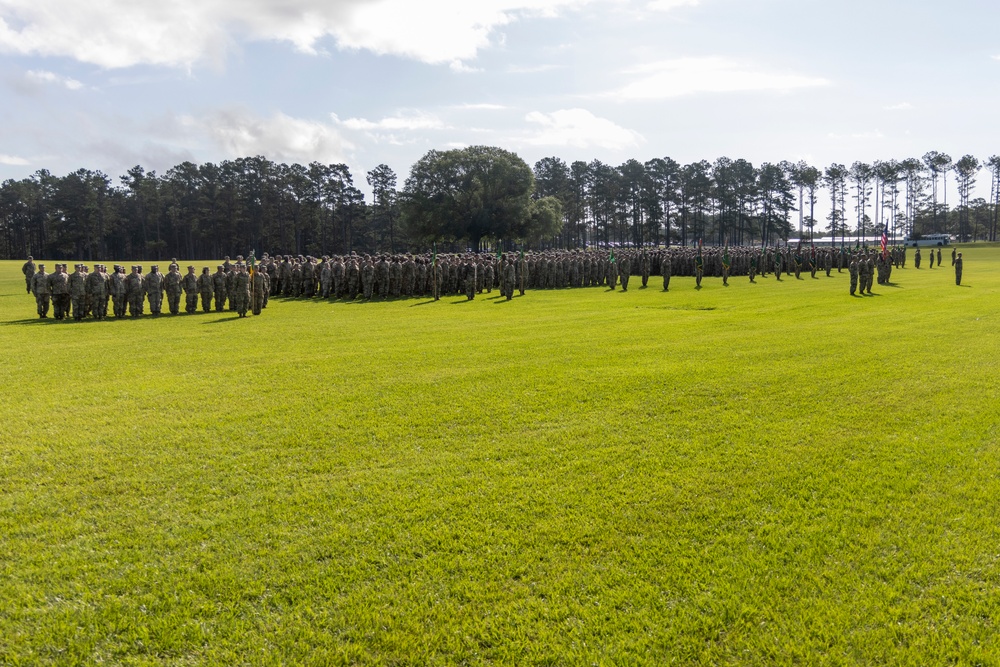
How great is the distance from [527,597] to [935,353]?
459 inches

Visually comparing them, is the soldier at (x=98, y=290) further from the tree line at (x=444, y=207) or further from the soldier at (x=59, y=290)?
the tree line at (x=444, y=207)

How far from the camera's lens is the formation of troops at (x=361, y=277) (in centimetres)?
2047

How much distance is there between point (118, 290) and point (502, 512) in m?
19.3

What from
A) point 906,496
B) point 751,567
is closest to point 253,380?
point 751,567

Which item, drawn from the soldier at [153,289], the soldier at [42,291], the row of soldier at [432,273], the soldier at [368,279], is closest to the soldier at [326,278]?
the row of soldier at [432,273]

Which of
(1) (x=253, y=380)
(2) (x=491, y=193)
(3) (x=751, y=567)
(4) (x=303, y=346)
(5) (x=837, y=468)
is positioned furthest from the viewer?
(2) (x=491, y=193)

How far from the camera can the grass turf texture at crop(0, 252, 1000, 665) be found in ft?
13.4

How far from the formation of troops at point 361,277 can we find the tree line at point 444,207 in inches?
1088

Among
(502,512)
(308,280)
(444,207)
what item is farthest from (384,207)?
(502,512)

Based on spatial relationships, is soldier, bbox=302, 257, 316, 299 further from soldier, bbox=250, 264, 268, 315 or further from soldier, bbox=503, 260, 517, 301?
soldier, bbox=503, 260, 517, 301

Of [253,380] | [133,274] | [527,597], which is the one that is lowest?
[527,597]

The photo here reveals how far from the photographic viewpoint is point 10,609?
4277 mm

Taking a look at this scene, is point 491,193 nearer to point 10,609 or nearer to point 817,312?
point 817,312

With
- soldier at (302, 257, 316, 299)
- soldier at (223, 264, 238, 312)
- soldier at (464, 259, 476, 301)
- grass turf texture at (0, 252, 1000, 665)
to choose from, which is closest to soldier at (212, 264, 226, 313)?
soldier at (223, 264, 238, 312)
